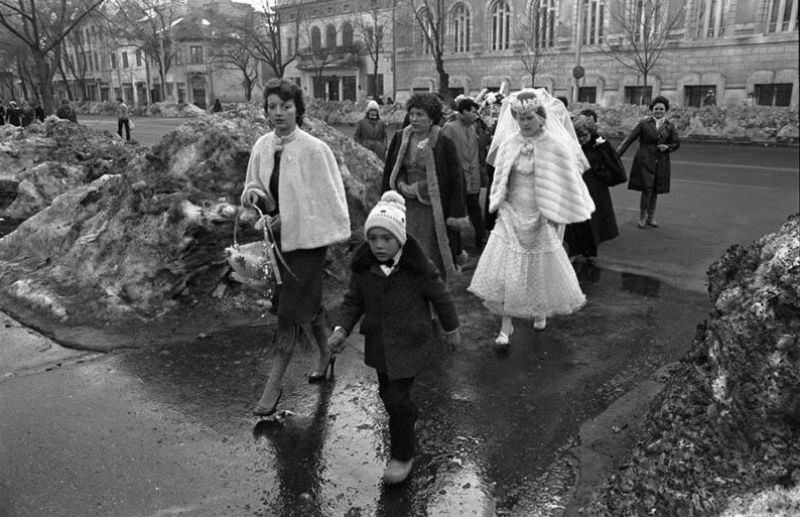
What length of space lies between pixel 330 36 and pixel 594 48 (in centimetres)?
2655

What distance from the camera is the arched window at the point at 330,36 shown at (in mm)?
58875

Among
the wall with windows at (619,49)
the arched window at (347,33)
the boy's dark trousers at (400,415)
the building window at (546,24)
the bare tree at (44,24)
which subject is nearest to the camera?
the boy's dark trousers at (400,415)

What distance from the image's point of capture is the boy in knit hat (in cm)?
332

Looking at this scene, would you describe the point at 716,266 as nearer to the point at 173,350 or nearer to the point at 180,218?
the point at 173,350

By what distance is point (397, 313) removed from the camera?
3.34m

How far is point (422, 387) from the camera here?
14.6 feet

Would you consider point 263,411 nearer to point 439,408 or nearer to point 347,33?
point 439,408

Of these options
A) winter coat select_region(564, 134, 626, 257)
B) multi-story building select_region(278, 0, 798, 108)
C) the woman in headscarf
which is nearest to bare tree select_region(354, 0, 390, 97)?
multi-story building select_region(278, 0, 798, 108)

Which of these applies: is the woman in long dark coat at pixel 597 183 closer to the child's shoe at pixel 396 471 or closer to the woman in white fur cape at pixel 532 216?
the woman in white fur cape at pixel 532 216

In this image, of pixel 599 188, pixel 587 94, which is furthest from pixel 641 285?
pixel 587 94

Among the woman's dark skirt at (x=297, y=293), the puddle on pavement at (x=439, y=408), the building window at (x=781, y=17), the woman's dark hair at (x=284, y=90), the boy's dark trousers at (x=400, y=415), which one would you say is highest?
the building window at (x=781, y=17)

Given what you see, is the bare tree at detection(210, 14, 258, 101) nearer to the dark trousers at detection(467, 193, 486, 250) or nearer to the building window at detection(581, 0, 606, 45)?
the building window at detection(581, 0, 606, 45)

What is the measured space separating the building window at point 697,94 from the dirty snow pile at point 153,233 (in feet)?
114

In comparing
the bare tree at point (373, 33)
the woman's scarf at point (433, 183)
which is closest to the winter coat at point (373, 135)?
the woman's scarf at point (433, 183)
